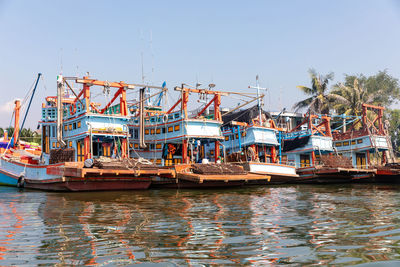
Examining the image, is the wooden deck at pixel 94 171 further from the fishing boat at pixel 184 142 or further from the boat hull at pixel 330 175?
the boat hull at pixel 330 175

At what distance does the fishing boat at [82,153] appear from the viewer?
2089 cm

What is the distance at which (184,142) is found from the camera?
92.6 feet

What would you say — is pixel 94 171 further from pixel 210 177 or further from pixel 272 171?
pixel 272 171

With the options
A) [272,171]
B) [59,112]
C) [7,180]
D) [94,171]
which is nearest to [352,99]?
[272,171]

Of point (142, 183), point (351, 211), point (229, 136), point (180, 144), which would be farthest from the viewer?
point (229, 136)

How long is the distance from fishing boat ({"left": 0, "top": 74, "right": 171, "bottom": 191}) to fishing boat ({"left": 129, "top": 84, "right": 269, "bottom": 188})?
1.64 meters

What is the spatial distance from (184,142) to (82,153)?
7.93 meters

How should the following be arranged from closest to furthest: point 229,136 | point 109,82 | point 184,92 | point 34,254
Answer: point 34,254, point 109,82, point 184,92, point 229,136

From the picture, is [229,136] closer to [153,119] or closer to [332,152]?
[153,119]

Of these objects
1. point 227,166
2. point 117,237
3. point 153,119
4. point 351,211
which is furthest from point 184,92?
point 117,237

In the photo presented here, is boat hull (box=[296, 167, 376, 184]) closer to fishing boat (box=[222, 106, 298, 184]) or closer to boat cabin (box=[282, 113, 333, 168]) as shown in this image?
fishing boat (box=[222, 106, 298, 184])

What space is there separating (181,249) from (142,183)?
56.3 ft

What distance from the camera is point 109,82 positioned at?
25.5 metres

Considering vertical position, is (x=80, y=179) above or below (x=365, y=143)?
below
